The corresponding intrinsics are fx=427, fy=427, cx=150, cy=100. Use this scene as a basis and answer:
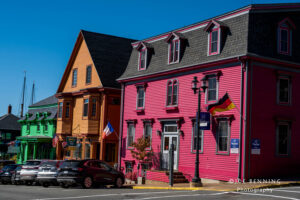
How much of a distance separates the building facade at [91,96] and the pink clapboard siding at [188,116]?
3497mm

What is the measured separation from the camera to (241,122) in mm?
23312

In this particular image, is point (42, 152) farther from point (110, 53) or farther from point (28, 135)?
point (110, 53)

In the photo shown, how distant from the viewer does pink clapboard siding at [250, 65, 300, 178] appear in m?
23.4

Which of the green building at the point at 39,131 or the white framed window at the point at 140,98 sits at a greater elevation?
the white framed window at the point at 140,98

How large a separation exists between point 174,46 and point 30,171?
12.7 metres

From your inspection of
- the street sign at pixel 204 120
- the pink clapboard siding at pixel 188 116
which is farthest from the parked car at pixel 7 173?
the street sign at pixel 204 120

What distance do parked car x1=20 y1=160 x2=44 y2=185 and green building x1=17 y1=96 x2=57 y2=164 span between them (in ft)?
66.1

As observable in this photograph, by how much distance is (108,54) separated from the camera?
132 feet

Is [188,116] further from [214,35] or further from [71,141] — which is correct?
[71,141]

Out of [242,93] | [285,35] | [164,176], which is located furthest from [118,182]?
[285,35]

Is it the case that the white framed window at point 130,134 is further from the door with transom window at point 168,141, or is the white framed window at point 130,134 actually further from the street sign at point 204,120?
the street sign at point 204,120

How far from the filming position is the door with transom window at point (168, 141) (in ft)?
93.1

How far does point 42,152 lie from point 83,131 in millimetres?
15395

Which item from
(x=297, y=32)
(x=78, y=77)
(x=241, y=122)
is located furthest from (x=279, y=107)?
(x=78, y=77)
